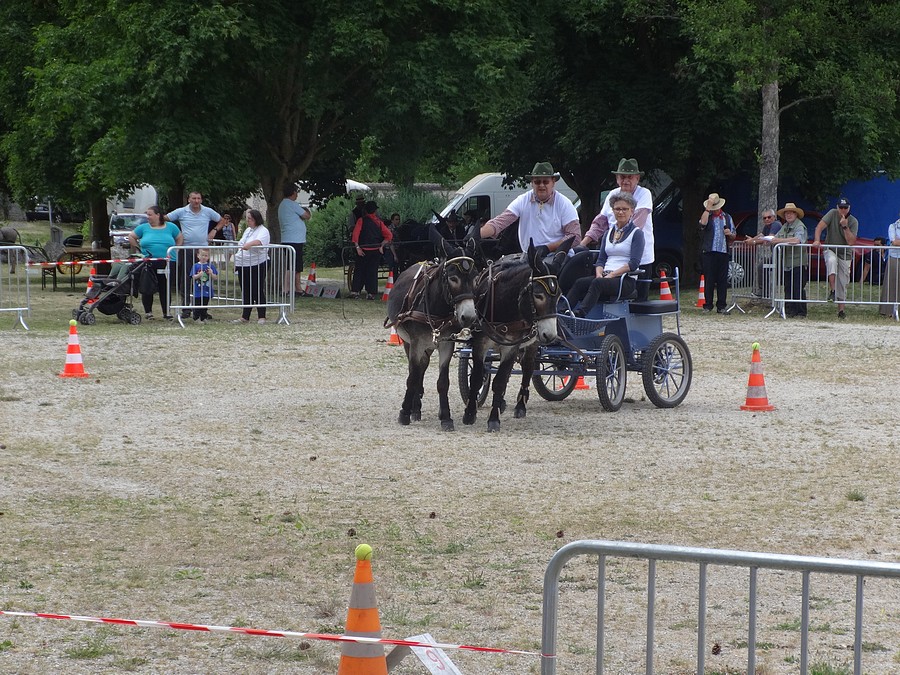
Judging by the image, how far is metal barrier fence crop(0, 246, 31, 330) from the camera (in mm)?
19766

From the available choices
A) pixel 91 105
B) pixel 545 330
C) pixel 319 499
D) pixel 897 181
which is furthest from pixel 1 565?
pixel 897 181

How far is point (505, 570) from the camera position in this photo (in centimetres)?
675

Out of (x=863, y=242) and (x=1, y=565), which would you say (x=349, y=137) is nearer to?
(x=863, y=242)

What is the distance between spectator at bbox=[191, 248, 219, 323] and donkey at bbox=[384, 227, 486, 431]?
9.39m

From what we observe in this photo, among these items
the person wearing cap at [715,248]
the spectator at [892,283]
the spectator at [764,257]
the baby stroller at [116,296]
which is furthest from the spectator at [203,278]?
the spectator at [892,283]

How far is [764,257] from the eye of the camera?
22.6 m

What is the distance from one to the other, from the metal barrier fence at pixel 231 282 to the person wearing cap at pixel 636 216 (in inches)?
338

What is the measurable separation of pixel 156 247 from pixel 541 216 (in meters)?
9.99

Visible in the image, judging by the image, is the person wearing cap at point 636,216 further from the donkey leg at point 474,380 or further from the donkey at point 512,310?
the donkey leg at point 474,380

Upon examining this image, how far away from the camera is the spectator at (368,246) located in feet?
86.0

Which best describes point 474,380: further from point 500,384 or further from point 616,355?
point 616,355

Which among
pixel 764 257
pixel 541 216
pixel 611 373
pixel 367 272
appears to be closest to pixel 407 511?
pixel 611 373

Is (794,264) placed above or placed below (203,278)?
above

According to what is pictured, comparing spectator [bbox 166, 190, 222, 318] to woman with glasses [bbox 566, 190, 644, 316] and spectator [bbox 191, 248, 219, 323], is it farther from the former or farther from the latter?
woman with glasses [bbox 566, 190, 644, 316]
